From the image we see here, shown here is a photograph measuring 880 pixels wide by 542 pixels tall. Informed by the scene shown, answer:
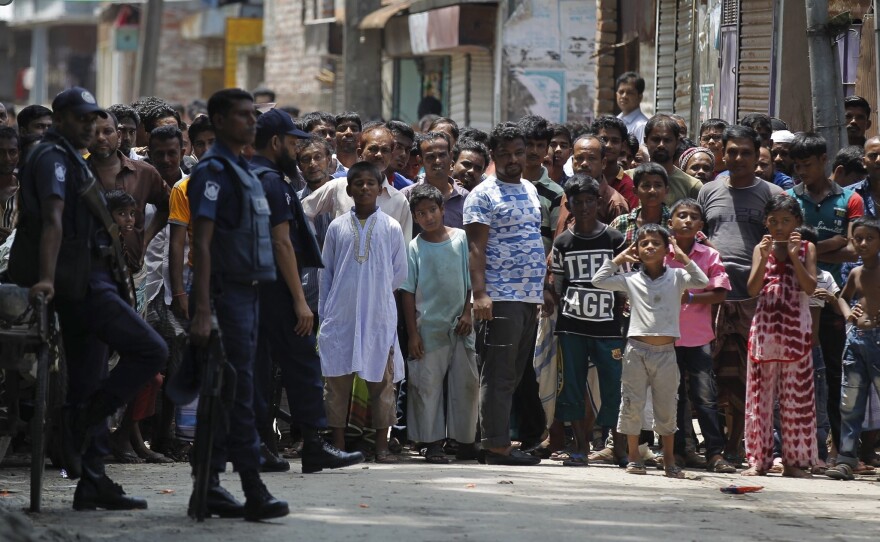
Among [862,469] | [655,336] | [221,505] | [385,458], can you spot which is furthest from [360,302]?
[862,469]

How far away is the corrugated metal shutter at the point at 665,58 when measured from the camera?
1772cm

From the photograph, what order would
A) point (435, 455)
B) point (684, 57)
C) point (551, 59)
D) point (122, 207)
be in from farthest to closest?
point (551, 59), point (684, 57), point (435, 455), point (122, 207)

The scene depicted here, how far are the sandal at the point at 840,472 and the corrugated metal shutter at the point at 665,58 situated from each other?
9.05m

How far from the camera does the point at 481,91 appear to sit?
2545 cm

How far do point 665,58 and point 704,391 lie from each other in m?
9.33

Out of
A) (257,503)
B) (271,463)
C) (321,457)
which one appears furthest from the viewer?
(271,463)

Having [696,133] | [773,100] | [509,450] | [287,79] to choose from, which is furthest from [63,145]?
[287,79]

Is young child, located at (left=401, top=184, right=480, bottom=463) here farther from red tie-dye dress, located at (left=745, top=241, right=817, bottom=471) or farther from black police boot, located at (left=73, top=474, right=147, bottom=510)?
black police boot, located at (left=73, top=474, right=147, bottom=510)

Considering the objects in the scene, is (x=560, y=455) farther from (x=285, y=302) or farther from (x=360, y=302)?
(x=285, y=302)

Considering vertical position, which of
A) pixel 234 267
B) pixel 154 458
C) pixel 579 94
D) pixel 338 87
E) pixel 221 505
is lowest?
pixel 154 458

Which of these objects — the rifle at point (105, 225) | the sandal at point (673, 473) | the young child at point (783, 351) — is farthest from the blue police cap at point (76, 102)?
the young child at point (783, 351)

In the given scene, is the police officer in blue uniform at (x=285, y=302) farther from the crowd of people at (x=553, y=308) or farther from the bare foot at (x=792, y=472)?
the bare foot at (x=792, y=472)

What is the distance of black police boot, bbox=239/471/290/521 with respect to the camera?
6762mm

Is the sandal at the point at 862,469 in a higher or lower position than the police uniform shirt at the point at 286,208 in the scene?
lower
